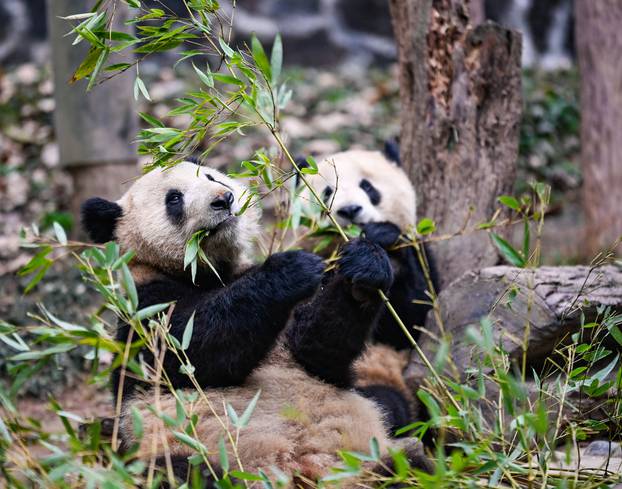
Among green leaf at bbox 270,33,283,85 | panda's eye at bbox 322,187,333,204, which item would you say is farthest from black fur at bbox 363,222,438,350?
green leaf at bbox 270,33,283,85

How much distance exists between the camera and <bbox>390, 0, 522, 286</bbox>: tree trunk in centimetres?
487

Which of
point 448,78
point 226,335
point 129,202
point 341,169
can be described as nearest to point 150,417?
point 226,335

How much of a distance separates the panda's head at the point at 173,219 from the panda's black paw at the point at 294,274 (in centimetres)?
44

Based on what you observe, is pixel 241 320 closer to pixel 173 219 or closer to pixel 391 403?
pixel 173 219

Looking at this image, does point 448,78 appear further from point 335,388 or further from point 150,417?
point 150,417

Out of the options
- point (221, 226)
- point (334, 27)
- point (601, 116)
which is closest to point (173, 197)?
point (221, 226)

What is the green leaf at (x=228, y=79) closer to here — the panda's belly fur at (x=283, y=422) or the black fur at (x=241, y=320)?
the black fur at (x=241, y=320)

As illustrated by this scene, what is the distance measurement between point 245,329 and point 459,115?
2381 millimetres

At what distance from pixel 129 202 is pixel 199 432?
1425mm

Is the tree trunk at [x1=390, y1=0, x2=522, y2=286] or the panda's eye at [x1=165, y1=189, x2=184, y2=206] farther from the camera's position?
the tree trunk at [x1=390, y1=0, x2=522, y2=286]

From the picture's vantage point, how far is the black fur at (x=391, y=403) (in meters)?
4.21

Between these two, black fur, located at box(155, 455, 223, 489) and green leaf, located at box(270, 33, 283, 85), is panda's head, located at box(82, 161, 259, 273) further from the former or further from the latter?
black fur, located at box(155, 455, 223, 489)

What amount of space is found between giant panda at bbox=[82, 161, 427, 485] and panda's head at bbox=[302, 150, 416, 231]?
81cm

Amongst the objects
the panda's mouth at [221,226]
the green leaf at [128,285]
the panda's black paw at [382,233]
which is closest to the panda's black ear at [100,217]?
the panda's mouth at [221,226]
